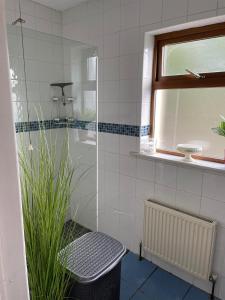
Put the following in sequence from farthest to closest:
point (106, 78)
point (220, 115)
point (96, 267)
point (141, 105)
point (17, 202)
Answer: point (106, 78), point (141, 105), point (220, 115), point (96, 267), point (17, 202)

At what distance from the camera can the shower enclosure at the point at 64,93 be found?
1.91m

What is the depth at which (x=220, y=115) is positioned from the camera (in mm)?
1612

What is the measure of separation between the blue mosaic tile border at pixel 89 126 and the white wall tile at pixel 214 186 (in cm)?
65

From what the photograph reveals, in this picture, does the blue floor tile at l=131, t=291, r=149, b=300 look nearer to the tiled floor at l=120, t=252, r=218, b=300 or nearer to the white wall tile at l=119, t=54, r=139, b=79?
the tiled floor at l=120, t=252, r=218, b=300

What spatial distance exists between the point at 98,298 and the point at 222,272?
976mm

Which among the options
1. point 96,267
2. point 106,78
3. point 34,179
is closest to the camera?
point 34,179

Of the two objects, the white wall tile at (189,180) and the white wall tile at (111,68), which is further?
the white wall tile at (111,68)

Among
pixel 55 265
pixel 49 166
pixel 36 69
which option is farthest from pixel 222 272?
pixel 36 69

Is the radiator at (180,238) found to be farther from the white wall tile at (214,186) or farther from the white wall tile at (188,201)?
the white wall tile at (214,186)

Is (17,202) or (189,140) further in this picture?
(189,140)

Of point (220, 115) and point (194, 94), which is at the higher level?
point (194, 94)

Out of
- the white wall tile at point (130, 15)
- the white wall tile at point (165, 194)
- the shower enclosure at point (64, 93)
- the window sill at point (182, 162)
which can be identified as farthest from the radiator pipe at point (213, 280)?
the white wall tile at point (130, 15)

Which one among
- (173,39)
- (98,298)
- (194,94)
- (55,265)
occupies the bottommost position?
(98,298)

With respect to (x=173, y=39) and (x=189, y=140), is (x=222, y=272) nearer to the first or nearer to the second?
(x=189, y=140)
